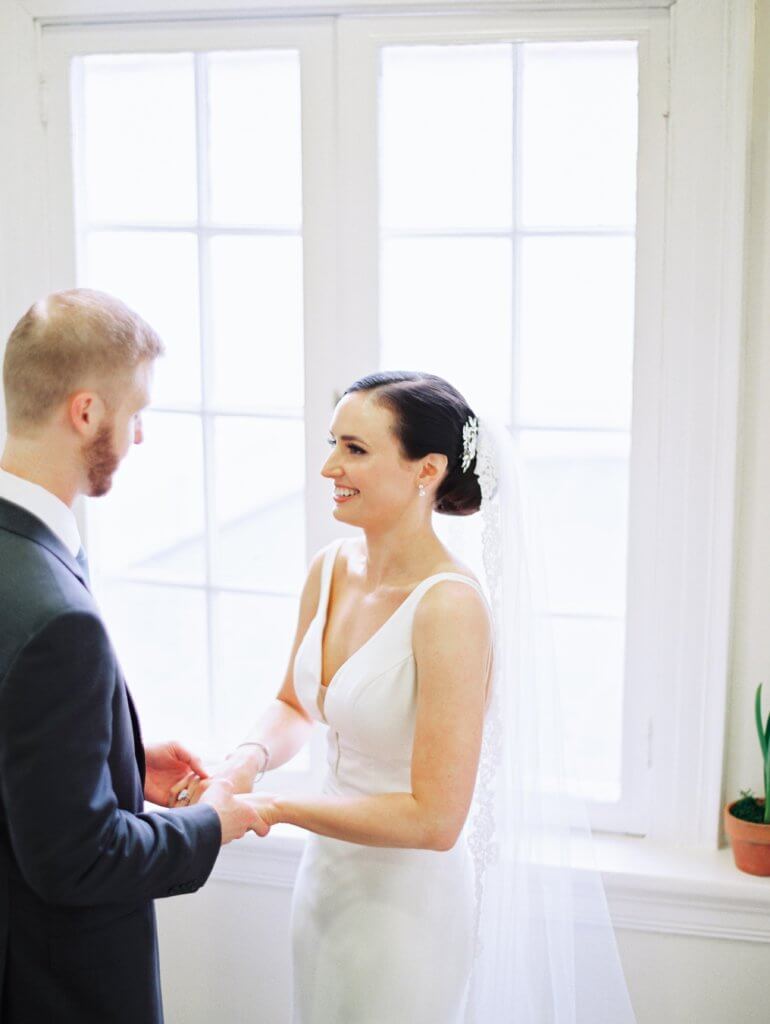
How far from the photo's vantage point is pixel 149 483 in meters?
3.15

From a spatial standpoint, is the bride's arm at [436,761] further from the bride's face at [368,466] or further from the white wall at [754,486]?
the white wall at [754,486]

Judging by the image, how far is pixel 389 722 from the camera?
2.14 metres

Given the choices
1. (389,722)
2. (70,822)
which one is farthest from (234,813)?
(70,822)

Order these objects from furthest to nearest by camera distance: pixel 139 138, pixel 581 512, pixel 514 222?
pixel 581 512 < pixel 139 138 < pixel 514 222

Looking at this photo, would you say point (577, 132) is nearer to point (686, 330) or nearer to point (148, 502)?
point (686, 330)

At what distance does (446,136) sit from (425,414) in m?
0.87

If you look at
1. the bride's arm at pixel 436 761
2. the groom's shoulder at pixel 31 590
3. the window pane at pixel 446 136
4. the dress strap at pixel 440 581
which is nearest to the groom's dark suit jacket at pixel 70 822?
the groom's shoulder at pixel 31 590

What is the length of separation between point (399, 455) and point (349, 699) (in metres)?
0.43

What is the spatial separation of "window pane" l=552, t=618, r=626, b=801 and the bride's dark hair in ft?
1.54

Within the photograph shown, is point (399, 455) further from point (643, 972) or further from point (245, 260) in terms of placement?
point (643, 972)

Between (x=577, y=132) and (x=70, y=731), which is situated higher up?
(x=577, y=132)

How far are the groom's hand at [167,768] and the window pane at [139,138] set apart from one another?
1278mm

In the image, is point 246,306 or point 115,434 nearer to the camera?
point 115,434

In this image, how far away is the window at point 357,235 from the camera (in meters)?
2.67
